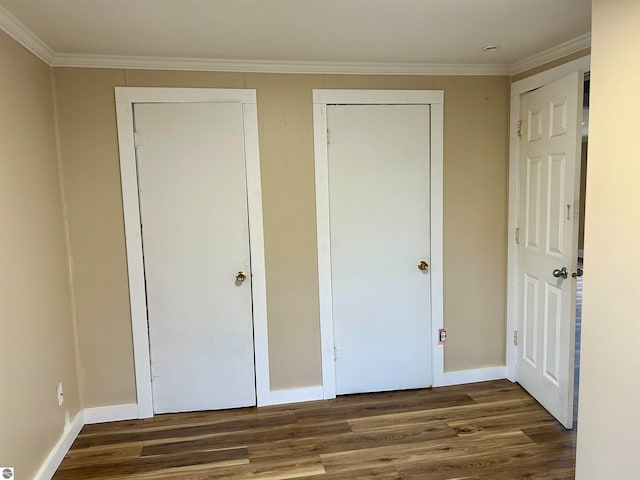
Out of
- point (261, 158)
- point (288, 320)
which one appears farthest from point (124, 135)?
point (288, 320)

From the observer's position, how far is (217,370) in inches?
115

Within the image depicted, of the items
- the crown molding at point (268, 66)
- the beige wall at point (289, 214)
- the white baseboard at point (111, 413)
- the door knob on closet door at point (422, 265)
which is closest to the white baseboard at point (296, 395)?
the beige wall at point (289, 214)

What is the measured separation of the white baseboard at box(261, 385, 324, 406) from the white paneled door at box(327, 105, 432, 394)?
146mm

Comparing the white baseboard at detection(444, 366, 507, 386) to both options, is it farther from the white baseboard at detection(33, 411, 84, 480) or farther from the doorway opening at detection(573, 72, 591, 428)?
the white baseboard at detection(33, 411, 84, 480)

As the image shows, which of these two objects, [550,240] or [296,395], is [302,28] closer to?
[550,240]

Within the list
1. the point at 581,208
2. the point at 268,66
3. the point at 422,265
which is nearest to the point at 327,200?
the point at 422,265

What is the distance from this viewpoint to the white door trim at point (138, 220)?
2.68m

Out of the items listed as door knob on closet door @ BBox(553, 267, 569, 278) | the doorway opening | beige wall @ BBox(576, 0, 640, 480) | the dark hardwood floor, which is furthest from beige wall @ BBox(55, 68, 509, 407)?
beige wall @ BBox(576, 0, 640, 480)

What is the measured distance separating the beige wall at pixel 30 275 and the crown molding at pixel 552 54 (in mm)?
2829

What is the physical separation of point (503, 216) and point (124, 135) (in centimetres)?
255

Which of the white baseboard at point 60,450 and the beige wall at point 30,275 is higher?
the beige wall at point 30,275

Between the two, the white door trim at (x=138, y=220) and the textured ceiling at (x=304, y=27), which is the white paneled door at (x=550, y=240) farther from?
the white door trim at (x=138, y=220)

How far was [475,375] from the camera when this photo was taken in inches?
129

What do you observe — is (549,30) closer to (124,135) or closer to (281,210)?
(281,210)
